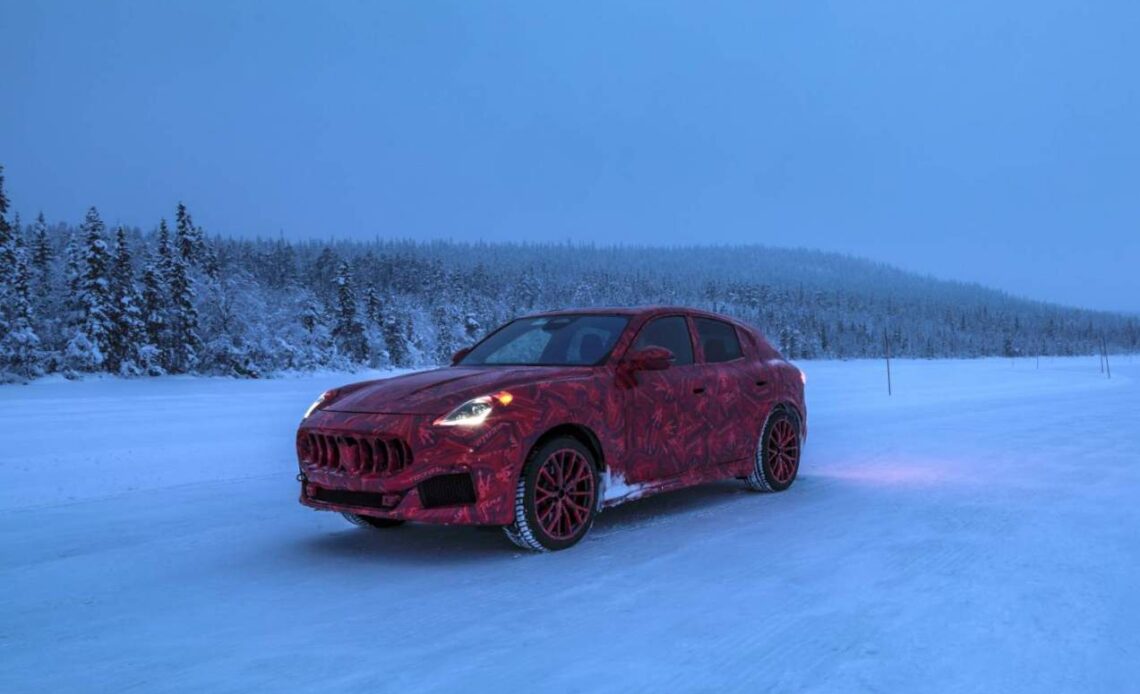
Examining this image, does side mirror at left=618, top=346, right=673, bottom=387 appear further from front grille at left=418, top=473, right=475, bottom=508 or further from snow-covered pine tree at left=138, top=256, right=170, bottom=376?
snow-covered pine tree at left=138, top=256, right=170, bottom=376

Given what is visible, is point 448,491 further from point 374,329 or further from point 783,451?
point 374,329

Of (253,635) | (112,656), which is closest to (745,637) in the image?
(253,635)

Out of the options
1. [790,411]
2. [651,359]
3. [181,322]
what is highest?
[181,322]

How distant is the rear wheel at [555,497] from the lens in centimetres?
585

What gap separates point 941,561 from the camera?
18.2 feet

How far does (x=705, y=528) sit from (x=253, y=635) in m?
3.56

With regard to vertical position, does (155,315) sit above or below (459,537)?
above

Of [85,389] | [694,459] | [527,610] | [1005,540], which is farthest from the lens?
[85,389]

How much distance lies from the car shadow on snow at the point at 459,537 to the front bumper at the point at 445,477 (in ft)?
1.32

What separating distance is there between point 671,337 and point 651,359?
0.97 metres

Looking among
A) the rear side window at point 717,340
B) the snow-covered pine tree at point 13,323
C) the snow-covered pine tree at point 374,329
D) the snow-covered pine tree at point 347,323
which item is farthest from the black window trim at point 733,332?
the snow-covered pine tree at point 374,329

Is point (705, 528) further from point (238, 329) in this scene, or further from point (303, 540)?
point (238, 329)

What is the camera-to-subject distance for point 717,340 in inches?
321

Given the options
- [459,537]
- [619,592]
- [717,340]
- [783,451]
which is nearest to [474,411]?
[459,537]
